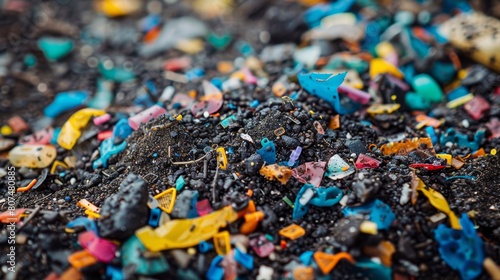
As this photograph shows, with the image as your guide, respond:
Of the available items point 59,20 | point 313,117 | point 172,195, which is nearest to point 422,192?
point 313,117

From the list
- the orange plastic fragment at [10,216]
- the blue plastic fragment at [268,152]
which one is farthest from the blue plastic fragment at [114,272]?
the blue plastic fragment at [268,152]

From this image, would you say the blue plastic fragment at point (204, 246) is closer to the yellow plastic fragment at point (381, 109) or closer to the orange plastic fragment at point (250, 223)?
the orange plastic fragment at point (250, 223)

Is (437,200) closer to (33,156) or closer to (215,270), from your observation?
(215,270)

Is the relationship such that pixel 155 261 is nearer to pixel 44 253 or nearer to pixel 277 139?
pixel 44 253

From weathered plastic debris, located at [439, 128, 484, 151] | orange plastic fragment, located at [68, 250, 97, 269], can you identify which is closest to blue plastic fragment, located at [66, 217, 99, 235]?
orange plastic fragment, located at [68, 250, 97, 269]

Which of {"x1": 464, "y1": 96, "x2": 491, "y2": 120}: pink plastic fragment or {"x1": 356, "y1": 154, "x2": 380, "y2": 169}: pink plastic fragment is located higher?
{"x1": 356, "y1": 154, "x2": 380, "y2": 169}: pink plastic fragment

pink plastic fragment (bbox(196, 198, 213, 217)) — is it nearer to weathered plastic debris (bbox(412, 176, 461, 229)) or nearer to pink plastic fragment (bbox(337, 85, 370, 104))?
weathered plastic debris (bbox(412, 176, 461, 229))
